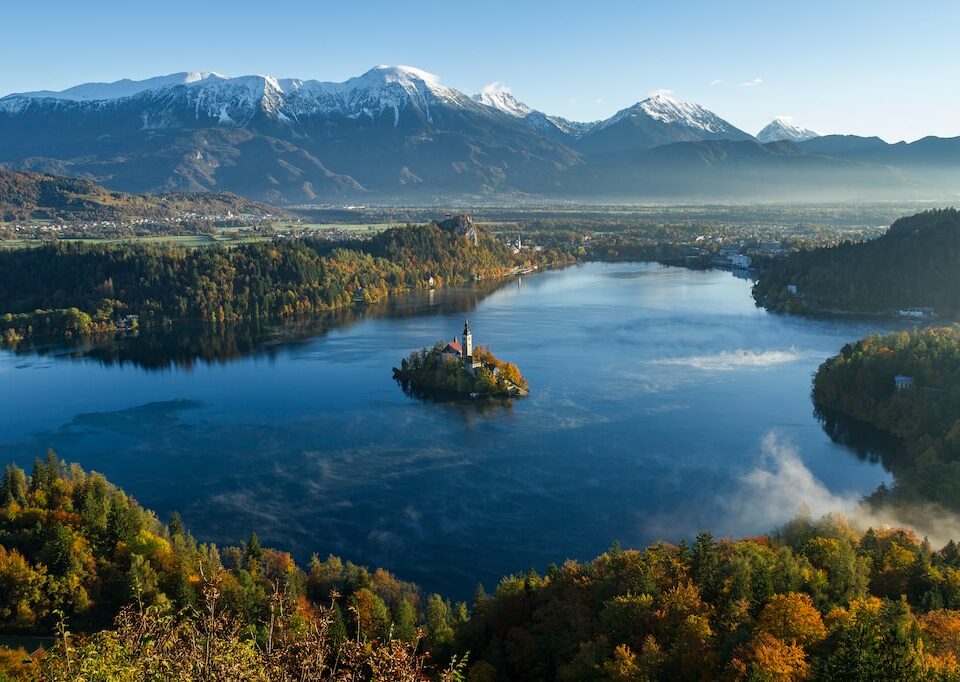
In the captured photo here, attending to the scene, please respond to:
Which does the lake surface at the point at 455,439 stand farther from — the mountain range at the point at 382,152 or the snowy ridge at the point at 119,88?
the snowy ridge at the point at 119,88

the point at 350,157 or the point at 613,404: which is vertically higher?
the point at 350,157

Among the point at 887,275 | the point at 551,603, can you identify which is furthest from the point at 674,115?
the point at 551,603

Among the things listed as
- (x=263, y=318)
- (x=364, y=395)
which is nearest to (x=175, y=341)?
(x=263, y=318)

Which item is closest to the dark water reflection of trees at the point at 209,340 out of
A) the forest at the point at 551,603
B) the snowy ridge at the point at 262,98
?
the forest at the point at 551,603

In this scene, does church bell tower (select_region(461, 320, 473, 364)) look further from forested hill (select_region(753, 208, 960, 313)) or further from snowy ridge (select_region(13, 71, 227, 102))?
snowy ridge (select_region(13, 71, 227, 102))

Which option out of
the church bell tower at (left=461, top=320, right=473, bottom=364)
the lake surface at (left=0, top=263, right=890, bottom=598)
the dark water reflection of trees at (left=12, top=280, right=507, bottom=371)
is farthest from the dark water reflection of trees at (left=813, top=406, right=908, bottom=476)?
the dark water reflection of trees at (left=12, top=280, right=507, bottom=371)

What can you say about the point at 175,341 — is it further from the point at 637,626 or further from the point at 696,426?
the point at 637,626
